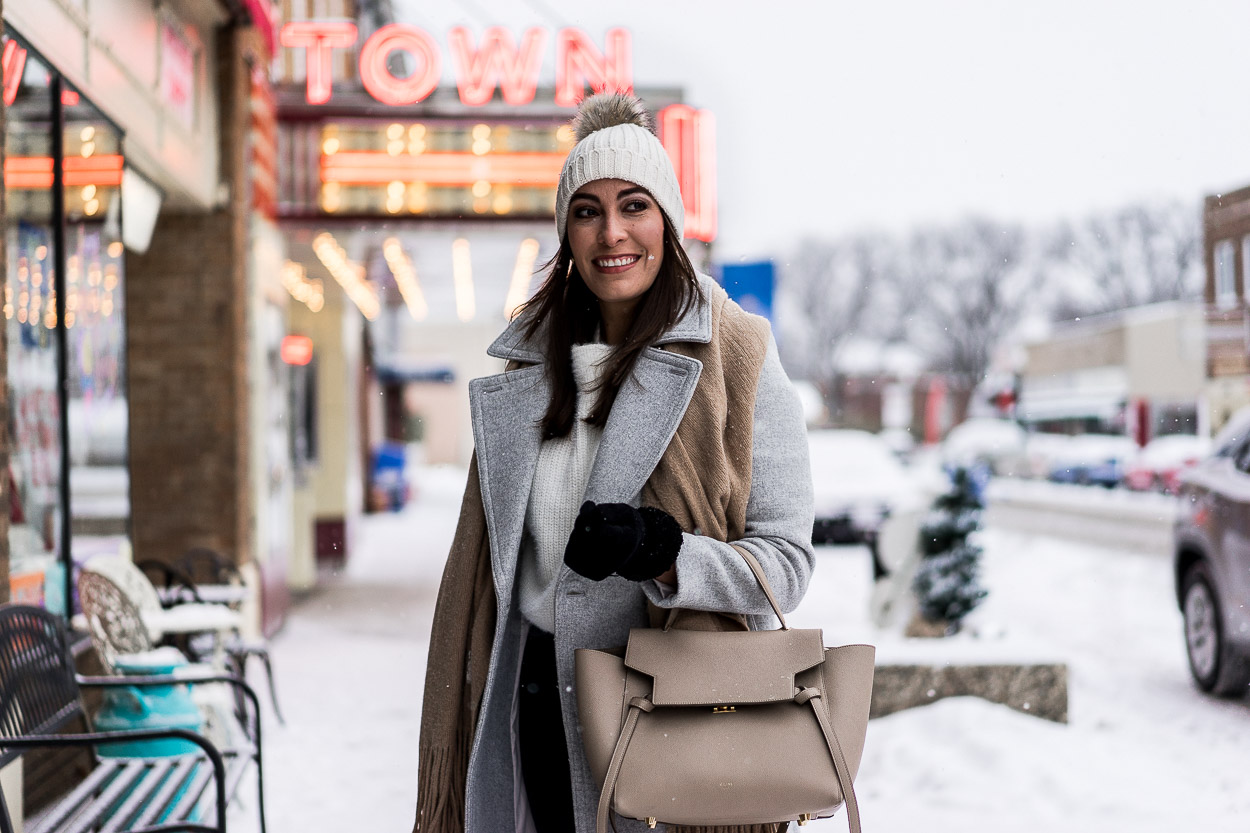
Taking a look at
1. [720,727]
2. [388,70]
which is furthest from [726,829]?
[388,70]

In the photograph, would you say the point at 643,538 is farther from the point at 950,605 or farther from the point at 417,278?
the point at 417,278

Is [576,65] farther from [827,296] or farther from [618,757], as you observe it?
[827,296]

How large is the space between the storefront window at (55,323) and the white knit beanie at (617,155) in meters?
2.97

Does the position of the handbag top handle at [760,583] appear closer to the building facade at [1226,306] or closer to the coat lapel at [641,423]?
the coat lapel at [641,423]

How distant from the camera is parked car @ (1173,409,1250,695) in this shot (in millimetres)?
6449

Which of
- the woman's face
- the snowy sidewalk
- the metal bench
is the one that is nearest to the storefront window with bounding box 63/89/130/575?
the snowy sidewalk

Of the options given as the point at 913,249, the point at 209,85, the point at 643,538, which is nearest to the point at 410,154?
the point at 209,85

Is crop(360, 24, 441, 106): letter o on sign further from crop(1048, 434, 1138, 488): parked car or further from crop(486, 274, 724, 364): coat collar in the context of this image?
crop(1048, 434, 1138, 488): parked car

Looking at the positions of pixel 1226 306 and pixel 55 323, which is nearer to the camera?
pixel 55 323

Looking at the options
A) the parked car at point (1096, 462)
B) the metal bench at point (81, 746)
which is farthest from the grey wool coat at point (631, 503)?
the parked car at point (1096, 462)

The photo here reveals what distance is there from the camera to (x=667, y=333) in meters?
1.84

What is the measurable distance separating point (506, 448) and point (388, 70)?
814 centimetres

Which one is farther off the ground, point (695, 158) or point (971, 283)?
point (971, 283)

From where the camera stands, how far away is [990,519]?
22.8 m
